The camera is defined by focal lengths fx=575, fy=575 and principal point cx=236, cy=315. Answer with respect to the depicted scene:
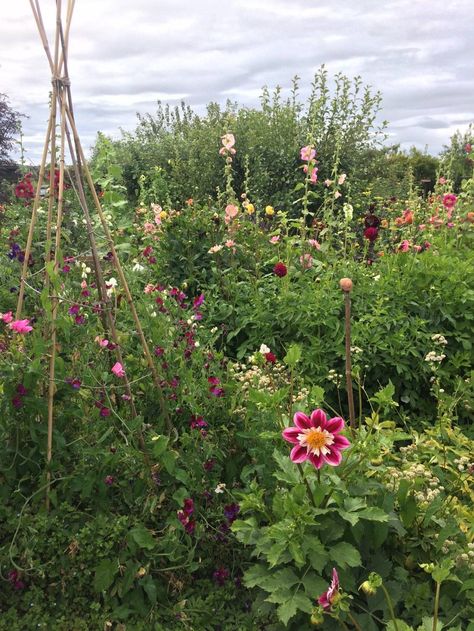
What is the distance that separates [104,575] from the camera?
→ 1.89 m

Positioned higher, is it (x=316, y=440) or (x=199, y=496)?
(x=316, y=440)

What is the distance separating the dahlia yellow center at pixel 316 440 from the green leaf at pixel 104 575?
807 mm

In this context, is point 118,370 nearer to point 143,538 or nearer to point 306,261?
point 143,538

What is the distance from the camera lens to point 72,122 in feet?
6.66

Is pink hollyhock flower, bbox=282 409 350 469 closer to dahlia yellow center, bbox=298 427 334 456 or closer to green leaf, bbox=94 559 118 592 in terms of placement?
dahlia yellow center, bbox=298 427 334 456

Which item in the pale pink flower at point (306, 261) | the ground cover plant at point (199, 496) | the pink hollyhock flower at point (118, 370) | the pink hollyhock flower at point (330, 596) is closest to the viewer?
the pink hollyhock flower at point (330, 596)

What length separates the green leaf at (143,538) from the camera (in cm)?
187

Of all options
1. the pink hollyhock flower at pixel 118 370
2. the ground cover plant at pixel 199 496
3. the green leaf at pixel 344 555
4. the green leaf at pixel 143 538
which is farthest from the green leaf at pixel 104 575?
the green leaf at pixel 344 555

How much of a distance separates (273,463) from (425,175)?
14.4 m

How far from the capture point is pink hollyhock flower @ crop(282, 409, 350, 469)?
5.28ft

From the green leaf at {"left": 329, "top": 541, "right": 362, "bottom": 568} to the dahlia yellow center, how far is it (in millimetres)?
315

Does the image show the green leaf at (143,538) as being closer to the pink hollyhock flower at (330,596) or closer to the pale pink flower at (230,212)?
the pink hollyhock flower at (330,596)

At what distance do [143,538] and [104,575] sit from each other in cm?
18

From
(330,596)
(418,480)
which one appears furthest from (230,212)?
(330,596)
